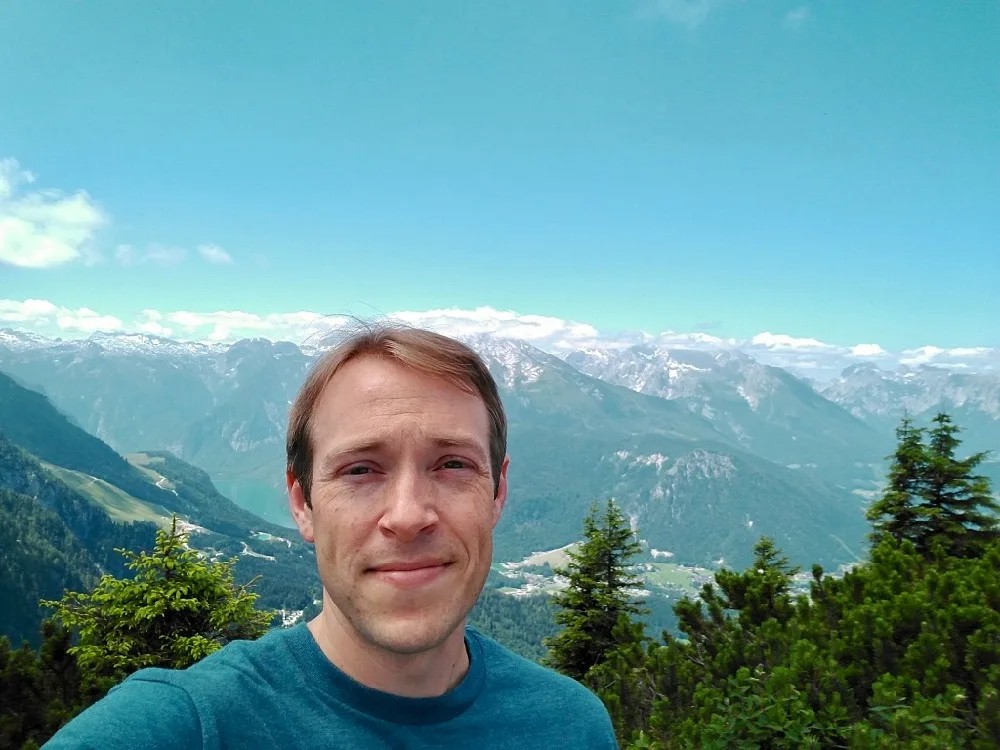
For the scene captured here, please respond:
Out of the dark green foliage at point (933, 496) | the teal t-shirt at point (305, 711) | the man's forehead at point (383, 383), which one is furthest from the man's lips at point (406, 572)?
the dark green foliage at point (933, 496)

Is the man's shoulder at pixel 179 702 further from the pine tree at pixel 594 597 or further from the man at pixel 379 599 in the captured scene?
the pine tree at pixel 594 597

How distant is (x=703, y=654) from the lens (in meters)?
7.20

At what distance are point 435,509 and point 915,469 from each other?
23.5m

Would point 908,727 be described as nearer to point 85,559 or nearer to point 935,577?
point 935,577

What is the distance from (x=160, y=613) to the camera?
11.8m

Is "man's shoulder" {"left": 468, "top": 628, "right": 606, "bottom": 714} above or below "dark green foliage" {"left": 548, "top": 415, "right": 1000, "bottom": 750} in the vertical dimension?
above

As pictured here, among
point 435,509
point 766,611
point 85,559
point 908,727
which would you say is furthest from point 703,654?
point 85,559

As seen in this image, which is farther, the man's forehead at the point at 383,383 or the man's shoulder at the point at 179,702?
the man's forehead at the point at 383,383

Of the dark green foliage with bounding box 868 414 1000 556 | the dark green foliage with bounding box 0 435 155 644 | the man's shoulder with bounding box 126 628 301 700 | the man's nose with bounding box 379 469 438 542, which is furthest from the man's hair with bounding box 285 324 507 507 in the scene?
the dark green foliage with bounding box 0 435 155 644

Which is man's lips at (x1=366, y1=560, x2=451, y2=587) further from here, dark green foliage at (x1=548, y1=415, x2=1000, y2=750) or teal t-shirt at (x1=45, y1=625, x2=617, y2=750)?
dark green foliage at (x1=548, y1=415, x2=1000, y2=750)

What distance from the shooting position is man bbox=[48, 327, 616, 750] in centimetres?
181

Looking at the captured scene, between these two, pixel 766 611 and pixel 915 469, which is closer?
pixel 766 611

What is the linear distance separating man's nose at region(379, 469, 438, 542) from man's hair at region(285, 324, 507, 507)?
399 millimetres

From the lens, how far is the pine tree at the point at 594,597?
2205cm
